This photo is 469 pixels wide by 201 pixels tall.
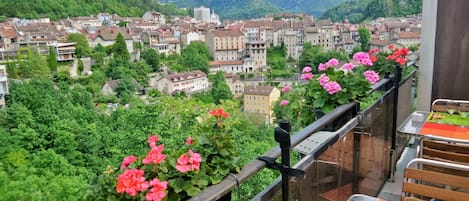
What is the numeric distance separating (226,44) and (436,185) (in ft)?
130

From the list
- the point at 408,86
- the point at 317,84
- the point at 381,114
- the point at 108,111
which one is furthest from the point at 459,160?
the point at 108,111

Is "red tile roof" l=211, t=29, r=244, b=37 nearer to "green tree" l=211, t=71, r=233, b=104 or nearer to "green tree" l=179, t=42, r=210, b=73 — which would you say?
"green tree" l=179, t=42, r=210, b=73

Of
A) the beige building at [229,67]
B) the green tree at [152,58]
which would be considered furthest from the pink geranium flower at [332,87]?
the beige building at [229,67]

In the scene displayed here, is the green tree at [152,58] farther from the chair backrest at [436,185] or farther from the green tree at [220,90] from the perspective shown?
the chair backrest at [436,185]

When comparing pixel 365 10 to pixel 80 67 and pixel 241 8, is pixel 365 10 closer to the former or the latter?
pixel 80 67

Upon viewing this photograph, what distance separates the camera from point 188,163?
779mm

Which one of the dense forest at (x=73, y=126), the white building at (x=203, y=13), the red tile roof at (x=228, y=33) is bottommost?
the dense forest at (x=73, y=126)

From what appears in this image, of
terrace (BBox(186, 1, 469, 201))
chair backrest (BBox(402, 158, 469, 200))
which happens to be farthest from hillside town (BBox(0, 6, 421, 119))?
chair backrest (BBox(402, 158, 469, 200))

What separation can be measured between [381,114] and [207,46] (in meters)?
40.1

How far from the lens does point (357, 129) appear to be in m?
1.55

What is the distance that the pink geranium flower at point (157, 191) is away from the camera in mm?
688

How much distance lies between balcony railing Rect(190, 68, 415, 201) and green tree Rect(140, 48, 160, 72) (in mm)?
31846

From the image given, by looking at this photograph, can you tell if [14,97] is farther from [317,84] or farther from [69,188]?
[317,84]

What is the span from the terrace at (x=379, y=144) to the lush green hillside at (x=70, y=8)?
4219 cm
